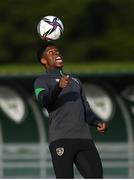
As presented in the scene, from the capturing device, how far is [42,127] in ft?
53.8

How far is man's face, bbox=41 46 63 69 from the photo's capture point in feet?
21.8

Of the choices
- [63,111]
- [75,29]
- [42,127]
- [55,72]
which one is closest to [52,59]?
[55,72]

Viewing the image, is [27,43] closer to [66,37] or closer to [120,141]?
[66,37]

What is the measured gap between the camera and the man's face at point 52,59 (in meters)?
6.64

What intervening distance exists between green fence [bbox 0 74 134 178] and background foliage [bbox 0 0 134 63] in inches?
349

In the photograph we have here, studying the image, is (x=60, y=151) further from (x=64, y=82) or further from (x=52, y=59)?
(x=52, y=59)

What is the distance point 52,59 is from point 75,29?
796 inches

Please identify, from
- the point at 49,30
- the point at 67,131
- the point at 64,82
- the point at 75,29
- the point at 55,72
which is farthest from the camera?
the point at 75,29

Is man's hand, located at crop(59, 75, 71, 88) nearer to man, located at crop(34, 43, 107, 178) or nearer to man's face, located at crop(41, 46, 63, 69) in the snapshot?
man, located at crop(34, 43, 107, 178)

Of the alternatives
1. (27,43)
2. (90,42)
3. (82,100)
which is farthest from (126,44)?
(82,100)

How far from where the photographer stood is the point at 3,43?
84.0 ft

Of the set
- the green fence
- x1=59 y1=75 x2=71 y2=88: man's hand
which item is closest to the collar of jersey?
x1=59 y1=75 x2=71 y2=88: man's hand

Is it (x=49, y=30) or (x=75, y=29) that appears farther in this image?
(x=75, y=29)

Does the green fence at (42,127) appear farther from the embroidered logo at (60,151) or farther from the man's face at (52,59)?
the embroidered logo at (60,151)
